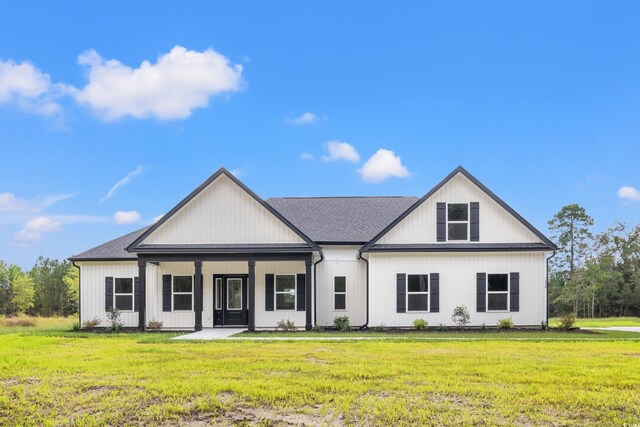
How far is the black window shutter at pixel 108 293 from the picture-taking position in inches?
976

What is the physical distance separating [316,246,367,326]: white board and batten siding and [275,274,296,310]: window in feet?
3.56

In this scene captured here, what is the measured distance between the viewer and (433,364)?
1221cm

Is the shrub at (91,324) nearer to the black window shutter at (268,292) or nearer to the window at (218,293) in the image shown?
the window at (218,293)

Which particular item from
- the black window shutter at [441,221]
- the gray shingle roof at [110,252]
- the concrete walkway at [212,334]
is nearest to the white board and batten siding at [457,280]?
the black window shutter at [441,221]

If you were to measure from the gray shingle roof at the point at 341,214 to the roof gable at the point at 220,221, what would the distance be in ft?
8.68

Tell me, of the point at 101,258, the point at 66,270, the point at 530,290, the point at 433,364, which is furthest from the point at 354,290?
the point at 66,270

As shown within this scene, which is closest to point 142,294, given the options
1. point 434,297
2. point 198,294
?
point 198,294

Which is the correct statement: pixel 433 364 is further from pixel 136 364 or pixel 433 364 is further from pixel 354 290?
pixel 354 290

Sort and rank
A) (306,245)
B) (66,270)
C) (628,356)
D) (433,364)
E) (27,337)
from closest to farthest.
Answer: (433,364)
(628,356)
(27,337)
(306,245)
(66,270)

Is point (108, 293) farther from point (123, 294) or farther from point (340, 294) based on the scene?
point (340, 294)

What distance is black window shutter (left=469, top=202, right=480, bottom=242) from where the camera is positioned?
23016mm

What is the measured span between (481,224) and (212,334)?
35.8 feet

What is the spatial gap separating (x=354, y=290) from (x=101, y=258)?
415 inches

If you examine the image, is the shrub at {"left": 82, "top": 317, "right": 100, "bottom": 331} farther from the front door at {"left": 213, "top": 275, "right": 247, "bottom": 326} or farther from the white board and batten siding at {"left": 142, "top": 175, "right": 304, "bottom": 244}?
the front door at {"left": 213, "top": 275, "right": 247, "bottom": 326}
